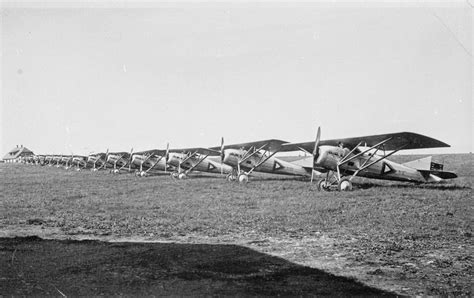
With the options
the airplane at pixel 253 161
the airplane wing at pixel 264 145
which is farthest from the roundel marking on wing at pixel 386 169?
the airplane at pixel 253 161

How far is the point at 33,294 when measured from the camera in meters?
4.17

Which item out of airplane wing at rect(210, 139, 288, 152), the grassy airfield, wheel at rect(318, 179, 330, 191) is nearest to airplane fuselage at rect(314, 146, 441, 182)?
wheel at rect(318, 179, 330, 191)

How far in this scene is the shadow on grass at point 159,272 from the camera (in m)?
4.26

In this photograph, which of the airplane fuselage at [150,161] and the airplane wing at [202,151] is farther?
the airplane fuselage at [150,161]

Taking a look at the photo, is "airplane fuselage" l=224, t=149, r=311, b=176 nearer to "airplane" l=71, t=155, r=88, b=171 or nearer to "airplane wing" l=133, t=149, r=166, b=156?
"airplane wing" l=133, t=149, r=166, b=156

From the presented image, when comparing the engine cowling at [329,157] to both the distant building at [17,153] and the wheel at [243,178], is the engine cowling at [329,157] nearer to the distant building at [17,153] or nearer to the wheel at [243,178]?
the wheel at [243,178]

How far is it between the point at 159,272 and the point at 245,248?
1866 millimetres

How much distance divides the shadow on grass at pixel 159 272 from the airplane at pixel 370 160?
9932 mm

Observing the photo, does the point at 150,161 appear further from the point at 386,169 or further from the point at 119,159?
the point at 386,169

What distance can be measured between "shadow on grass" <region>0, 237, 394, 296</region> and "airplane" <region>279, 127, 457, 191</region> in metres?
9.93

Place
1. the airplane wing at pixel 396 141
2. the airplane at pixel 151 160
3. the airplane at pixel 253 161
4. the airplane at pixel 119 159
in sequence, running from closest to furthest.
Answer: the airplane wing at pixel 396 141, the airplane at pixel 253 161, the airplane at pixel 151 160, the airplane at pixel 119 159

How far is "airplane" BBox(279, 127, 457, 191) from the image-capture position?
14.6 metres

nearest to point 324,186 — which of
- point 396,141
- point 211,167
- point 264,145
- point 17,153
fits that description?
point 396,141

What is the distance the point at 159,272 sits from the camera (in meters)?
5.01
